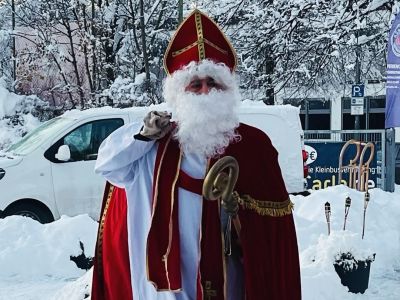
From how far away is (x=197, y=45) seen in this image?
279 centimetres

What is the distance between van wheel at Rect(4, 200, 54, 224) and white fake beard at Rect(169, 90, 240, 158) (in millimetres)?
5809

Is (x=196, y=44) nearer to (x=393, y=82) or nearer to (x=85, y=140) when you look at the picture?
(x=85, y=140)

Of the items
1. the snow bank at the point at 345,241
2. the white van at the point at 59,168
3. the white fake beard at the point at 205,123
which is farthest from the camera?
the white van at the point at 59,168

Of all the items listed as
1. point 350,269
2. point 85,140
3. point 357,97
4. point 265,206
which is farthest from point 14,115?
point 265,206

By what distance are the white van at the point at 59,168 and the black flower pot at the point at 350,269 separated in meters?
3.53

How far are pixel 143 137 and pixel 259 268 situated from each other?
682mm

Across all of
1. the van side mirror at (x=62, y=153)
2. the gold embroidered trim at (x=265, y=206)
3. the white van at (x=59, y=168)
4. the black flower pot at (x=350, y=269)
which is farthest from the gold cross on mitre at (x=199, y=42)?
the van side mirror at (x=62, y=153)

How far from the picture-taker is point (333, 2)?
51.4 feet

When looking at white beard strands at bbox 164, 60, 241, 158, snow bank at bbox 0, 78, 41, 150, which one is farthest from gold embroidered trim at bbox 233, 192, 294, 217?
snow bank at bbox 0, 78, 41, 150

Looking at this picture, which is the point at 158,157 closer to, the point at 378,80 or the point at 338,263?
the point at 338,263

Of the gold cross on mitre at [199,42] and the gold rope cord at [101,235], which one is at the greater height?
the gold cross on mitre at [199,42]

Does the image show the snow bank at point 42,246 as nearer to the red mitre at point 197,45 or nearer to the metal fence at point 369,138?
the red mitre at point 197,45

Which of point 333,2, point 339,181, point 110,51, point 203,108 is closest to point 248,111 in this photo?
point 339,181

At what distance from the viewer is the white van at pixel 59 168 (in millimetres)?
8047
